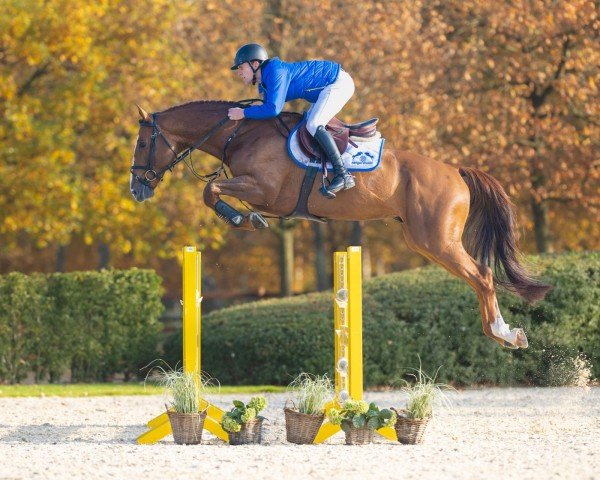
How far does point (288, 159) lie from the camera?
799 centimetres

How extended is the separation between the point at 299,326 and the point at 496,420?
372 cm

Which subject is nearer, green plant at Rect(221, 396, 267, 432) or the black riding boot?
the black riding boot

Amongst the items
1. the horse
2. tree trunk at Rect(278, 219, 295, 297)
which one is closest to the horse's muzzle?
the horse

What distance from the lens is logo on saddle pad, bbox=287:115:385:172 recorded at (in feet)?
26.1

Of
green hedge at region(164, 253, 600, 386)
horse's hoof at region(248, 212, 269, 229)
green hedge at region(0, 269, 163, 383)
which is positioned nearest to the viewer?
horse's hoof at region(248, 212, 269, 229)

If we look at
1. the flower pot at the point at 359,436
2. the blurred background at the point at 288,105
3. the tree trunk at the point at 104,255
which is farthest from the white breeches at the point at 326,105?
the tree trunk at the point at 104,255

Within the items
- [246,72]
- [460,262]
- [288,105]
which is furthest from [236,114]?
[288,105]

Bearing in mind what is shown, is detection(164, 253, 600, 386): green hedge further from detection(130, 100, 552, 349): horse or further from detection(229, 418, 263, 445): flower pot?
detection(229, 418, 263, 445): flower pot

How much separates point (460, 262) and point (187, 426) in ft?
7.83

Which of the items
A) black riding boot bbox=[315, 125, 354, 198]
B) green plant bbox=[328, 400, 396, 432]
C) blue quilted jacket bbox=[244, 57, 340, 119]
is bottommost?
green plant bbox=[328, 400, 396, 432]

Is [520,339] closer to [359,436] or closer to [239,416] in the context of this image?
[359,436]

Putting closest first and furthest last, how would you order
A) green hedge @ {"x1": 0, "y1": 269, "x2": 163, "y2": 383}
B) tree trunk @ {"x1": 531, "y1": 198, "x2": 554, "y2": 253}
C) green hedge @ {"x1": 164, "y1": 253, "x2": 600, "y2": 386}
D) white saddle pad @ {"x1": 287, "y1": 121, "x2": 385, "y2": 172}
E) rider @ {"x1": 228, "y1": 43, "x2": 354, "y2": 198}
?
rider @ {"x1": 228, "y1": 43, "x2": 354, "y2": 198}
white saddle pad @ {"x1": 287, "y1": 121, "x2": 385, "y2": 172}
green hedge @ {"x1": 164, "y1": 253, "x2": 600, "y2": 386}
green hedge @ {"x1": 0, "y1": 269, "x2": 163, "y2": 383}
tree trunk @ {"x1": 531, "y1": 198, "x2": 554, "y2": 253}

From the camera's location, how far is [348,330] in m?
8.22

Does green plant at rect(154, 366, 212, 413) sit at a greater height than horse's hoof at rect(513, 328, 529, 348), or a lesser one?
lesser
